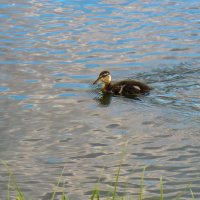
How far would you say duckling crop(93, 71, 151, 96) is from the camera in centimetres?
895

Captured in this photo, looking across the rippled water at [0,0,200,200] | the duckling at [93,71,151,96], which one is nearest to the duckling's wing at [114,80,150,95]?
the duckling at [93,71,151,96]

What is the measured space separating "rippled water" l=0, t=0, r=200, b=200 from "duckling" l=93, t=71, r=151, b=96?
12cm

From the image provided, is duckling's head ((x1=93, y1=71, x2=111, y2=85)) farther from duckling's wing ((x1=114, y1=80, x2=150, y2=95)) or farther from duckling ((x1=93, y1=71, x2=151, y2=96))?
duckling's wing ((x1=114, y1=80, x2=150, y2=95))

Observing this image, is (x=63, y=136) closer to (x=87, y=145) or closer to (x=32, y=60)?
(x=87, y=145)

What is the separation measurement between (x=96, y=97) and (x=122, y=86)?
355mm

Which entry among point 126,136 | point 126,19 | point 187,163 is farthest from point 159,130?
point 126,19

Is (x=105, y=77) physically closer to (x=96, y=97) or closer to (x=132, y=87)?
(x=96, y=97)

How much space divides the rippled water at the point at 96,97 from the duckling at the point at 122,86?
12 centimetres

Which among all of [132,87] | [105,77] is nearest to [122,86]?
[132,87]

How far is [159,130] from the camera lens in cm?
767

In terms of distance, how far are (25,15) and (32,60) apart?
2.87 meters

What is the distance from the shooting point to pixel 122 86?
30.0 ft

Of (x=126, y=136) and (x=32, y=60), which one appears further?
(x=32, y=60)

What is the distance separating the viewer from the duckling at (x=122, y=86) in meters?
8.95
